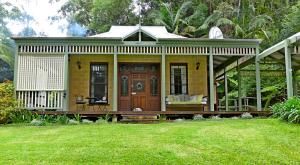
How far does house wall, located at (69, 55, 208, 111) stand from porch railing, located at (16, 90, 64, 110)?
207 cm

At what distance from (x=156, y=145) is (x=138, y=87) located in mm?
7636

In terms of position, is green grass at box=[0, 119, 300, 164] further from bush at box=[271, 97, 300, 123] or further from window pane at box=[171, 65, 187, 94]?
window pane at box=[171, 65, 187, 94]

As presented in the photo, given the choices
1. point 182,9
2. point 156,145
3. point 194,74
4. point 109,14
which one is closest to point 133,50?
point 194,74

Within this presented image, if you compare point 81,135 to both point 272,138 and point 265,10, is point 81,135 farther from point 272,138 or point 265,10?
point 265,10

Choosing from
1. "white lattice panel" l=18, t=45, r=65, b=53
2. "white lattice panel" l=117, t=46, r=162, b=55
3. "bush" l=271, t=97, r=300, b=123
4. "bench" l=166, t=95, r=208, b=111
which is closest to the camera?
"bush" l=271, t=97, r=300, b=123

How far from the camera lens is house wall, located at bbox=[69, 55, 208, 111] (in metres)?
14.0

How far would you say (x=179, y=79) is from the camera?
14430 millimetres

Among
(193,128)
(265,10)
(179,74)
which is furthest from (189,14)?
(193,128)

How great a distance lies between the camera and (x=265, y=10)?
26.2 metres

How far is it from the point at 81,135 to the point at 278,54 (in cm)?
865

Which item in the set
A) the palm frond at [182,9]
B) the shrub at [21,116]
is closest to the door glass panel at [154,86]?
the shrub at [21,116]

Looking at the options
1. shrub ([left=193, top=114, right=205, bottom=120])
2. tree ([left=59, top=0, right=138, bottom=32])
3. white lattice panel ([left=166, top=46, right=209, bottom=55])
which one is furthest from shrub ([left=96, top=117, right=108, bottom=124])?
tree ([left=59, top=0, right=138, bottom=32])

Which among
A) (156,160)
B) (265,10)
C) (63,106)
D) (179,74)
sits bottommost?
(156,160)

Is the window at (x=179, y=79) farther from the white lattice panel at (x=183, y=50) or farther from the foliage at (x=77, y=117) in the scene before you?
the foliage at (x=77, y=117)
